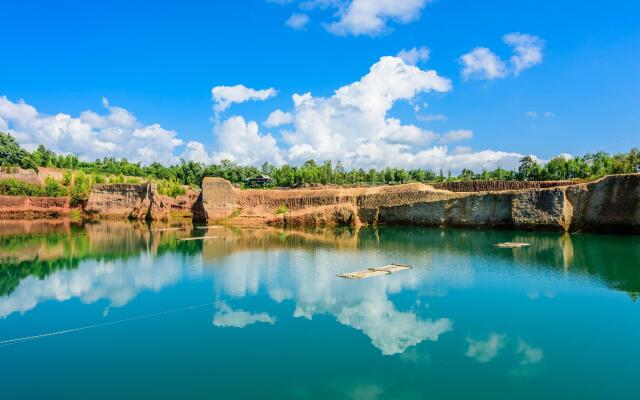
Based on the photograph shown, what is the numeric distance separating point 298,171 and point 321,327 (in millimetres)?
80432

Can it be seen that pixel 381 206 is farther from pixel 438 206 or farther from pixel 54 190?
pixel 54 190

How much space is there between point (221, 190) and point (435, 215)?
27955mm

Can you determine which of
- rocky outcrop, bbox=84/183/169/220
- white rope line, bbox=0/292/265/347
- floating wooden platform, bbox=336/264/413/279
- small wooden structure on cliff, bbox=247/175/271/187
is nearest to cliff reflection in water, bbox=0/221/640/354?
floating wooden platform, bbox=336/264/413/279

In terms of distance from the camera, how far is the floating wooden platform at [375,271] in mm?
21753

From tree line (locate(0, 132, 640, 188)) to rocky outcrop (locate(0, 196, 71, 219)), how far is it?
1339cm

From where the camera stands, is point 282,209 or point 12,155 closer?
point 282,209

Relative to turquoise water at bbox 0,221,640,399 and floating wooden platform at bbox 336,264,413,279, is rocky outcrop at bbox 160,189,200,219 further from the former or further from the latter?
floating wooden platform at bbox 336,264,413,279

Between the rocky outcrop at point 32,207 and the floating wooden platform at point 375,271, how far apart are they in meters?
61.0

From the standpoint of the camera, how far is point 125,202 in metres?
66.6

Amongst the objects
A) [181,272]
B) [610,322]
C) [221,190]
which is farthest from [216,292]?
[221,190]

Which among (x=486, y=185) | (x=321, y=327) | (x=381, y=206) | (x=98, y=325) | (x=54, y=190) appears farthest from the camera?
(x=54, y=190)

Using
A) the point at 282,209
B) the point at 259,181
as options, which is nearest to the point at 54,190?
the point at 282,209

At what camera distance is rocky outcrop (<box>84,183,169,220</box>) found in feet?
213

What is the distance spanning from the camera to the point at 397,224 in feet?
171
